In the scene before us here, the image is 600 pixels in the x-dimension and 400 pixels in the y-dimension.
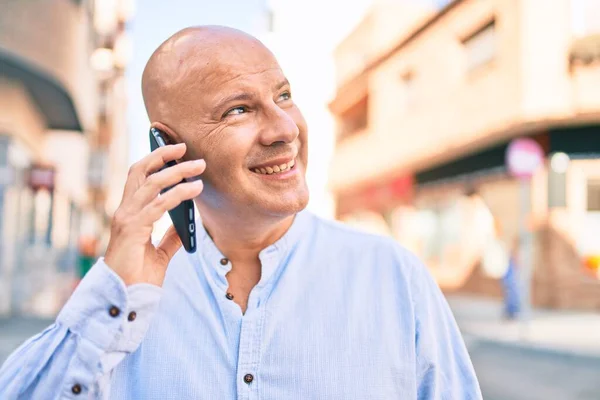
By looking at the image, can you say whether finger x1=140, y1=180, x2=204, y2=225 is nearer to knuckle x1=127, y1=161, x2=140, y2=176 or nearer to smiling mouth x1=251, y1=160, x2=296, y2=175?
knuckle x1=127, y1=161, x2=140, y2=176

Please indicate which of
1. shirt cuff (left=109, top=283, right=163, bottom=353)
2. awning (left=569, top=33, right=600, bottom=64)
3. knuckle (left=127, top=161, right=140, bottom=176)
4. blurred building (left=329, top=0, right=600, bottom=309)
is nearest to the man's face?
knuckle (left=127, top=161, right=140, bottom=176)

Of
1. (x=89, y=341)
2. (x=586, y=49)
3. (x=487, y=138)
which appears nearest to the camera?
(x=89, y=341)

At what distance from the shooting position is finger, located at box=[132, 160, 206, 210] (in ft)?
4.69

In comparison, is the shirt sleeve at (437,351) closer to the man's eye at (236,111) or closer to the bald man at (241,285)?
the bald man at (241,285)

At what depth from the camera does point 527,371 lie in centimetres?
798

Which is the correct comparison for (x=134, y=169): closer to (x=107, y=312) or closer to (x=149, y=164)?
(x=149, y=164)

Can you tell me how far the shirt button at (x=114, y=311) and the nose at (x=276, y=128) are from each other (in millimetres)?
533

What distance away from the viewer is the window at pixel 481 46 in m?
17.7

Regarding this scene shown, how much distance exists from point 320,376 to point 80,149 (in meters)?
26.4

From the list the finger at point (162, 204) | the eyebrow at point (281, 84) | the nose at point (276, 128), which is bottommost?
the finger at point (162, 204)

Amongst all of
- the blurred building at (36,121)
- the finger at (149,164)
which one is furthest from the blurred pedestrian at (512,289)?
the finger at (149,164)

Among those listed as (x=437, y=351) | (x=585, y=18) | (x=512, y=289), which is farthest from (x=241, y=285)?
(x=585, y=18)

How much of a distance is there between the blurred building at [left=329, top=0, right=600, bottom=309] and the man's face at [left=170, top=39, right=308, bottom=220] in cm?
908

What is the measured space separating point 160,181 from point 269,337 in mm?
449
